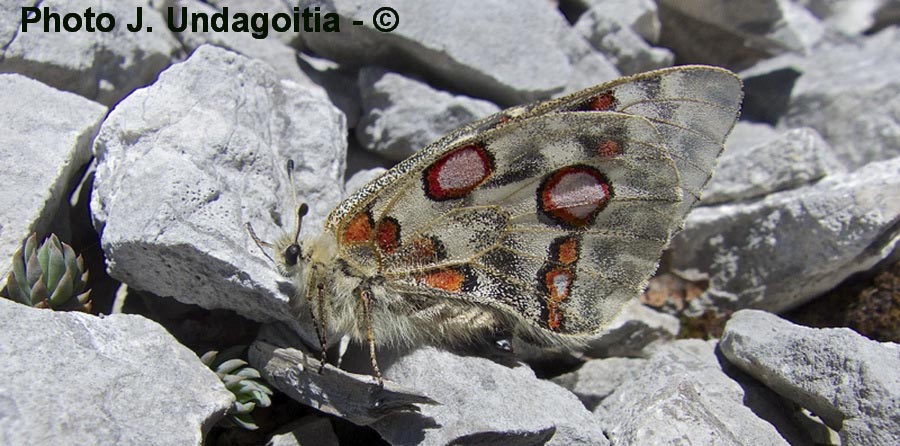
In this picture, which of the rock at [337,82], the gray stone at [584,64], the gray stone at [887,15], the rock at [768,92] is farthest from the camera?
the gray stone at [887,15]

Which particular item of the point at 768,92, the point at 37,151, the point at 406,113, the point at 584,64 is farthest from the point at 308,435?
the point at 768,92

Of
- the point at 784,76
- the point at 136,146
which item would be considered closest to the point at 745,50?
the point at 784,76

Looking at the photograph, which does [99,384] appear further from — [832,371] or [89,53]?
[832,371]

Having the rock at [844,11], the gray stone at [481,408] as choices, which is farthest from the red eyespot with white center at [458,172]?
the rock at [844,11]

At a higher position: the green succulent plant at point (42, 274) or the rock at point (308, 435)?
the green succulent plant at point (42, 274)

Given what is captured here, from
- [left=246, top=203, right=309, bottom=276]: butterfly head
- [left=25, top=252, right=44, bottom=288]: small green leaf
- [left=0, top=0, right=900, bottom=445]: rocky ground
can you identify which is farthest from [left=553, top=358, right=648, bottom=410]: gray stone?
[left=25, top=252, right=44, bottom=288]: small green leaf

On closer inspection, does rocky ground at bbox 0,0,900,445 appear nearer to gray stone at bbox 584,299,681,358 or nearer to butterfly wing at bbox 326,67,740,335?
gray stone at bbox 584,299,681,358

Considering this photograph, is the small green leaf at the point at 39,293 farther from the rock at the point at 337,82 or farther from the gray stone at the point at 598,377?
the gray stone at the point at 598,377

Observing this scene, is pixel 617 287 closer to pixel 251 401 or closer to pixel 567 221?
pixel 567 221
